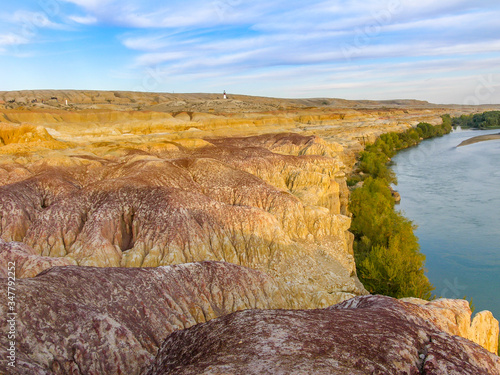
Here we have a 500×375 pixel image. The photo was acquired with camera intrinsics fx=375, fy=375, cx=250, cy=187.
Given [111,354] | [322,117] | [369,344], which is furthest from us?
[322,117]

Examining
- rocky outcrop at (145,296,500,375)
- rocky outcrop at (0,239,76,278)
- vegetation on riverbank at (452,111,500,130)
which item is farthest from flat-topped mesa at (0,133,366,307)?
vegetation on riverbank at (452,111,500,130)

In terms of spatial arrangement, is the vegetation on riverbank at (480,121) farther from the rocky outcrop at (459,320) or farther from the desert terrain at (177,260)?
the rocky outcrop at (459,320)

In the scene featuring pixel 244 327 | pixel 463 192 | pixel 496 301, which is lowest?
pixel 496 301

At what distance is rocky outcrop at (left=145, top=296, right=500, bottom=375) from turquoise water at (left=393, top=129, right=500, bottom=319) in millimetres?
19521

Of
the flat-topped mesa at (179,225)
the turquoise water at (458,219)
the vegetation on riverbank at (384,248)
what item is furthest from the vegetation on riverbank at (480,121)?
the flat-topped mesa at (179,225)

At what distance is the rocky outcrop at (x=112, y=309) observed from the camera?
298 inches

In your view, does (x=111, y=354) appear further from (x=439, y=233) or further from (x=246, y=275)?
(x=439, y=233)

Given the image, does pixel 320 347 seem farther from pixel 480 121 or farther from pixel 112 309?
pixel 480 121

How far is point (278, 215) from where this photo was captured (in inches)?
894

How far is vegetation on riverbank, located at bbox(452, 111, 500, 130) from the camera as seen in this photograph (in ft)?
412

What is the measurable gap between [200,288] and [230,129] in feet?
207

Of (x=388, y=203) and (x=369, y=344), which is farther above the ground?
(x=369, y=344)

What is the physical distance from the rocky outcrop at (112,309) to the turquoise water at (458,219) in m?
17.8

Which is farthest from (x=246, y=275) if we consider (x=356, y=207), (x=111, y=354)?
(x=356, y=207)
